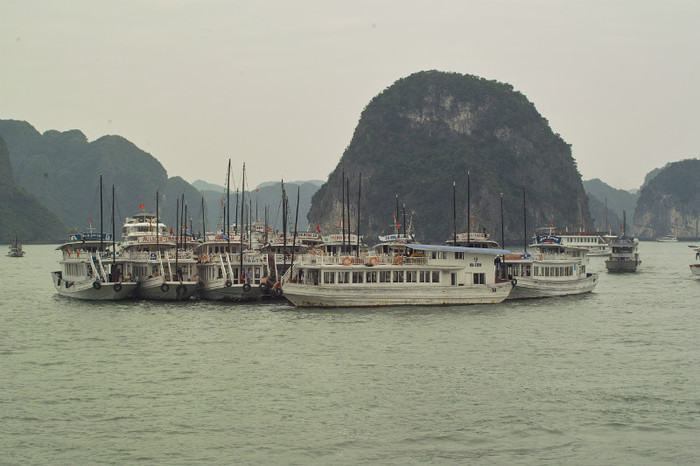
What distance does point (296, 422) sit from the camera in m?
26.9

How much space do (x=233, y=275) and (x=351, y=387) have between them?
2908cm

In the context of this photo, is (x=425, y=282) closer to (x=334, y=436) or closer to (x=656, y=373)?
(x=656, y=373)

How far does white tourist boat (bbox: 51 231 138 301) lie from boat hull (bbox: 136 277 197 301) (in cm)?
77

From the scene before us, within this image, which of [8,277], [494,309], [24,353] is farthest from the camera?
[8,277]

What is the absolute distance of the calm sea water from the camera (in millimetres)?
24516

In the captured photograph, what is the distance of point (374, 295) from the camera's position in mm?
51438

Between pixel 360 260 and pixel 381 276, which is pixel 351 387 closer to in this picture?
pixel 381 276

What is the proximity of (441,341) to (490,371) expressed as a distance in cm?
664

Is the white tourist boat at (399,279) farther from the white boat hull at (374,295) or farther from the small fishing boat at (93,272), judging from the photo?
the small fishing boat at (93,272)

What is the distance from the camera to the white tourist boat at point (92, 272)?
5894cm

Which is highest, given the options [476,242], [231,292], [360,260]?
[476,242]

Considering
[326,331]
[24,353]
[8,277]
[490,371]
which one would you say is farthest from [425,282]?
[8,277]

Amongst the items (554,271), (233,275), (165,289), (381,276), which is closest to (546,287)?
(554,271)

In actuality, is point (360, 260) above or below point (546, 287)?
above
